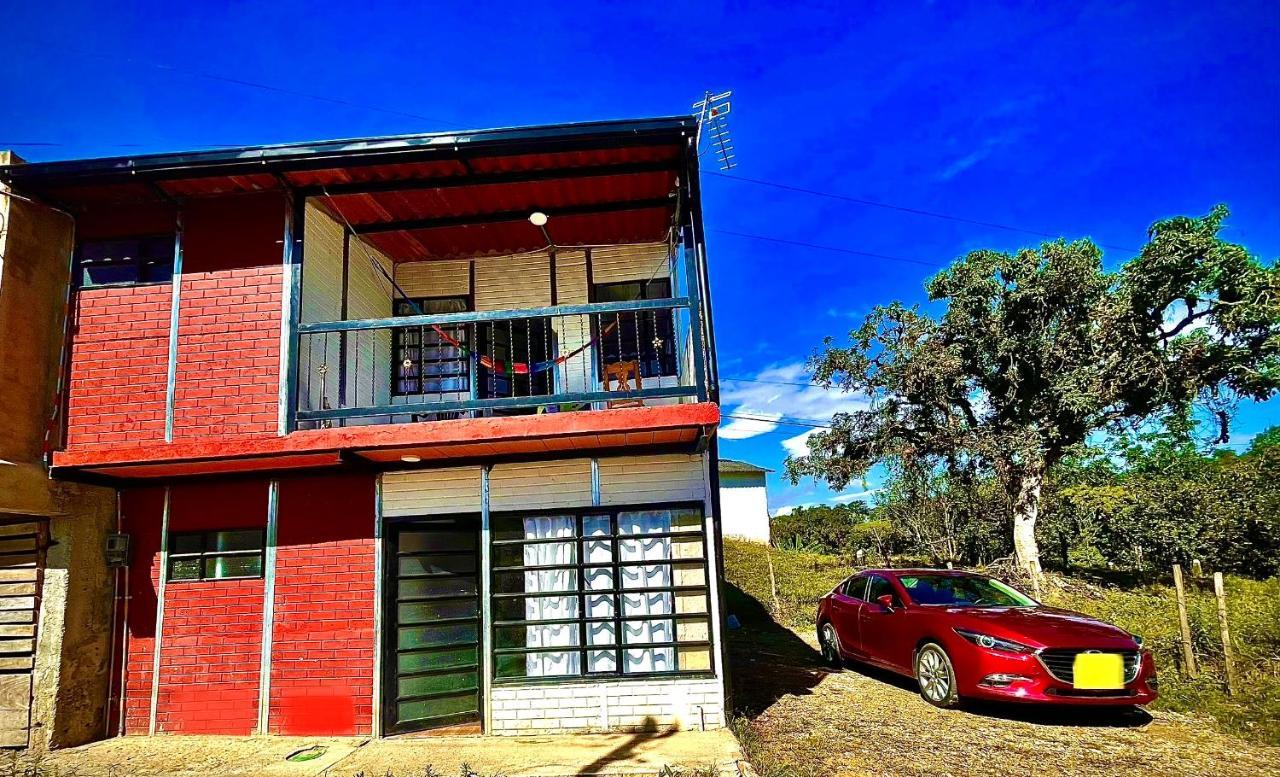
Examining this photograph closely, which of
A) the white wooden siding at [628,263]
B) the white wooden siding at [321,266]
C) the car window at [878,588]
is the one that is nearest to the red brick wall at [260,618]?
the white wooden siding at [321,266]

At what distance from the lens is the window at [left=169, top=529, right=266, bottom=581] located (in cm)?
771

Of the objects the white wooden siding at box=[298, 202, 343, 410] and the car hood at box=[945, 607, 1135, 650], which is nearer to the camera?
the car hood at box=[945, 607, 1135, 650]

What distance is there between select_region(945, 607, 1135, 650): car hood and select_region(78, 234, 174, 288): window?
372 inches

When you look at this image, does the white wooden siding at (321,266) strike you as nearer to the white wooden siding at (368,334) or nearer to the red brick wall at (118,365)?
the white wooden siding at (368,334)

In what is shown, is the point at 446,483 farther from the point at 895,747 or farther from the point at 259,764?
the point at 895,747

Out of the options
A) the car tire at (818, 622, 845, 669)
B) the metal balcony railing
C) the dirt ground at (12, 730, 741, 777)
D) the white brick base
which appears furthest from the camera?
the car tire at (818, 622, 845, 669)

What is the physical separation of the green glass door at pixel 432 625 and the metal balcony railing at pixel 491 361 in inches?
57.1

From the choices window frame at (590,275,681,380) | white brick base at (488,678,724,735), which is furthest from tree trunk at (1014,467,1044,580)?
white brick base at (488,678,724,735)

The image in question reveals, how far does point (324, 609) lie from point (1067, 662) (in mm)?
7424

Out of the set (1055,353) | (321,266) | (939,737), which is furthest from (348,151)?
(1055,353)

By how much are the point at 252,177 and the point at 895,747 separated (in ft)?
27.9

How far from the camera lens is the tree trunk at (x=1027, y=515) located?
16609 millimetres

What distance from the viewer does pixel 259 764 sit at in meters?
6.47

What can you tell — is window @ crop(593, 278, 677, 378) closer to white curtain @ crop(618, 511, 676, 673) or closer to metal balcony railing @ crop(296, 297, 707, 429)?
metal balcony railing @ crop(296, 297, 707, 429)
